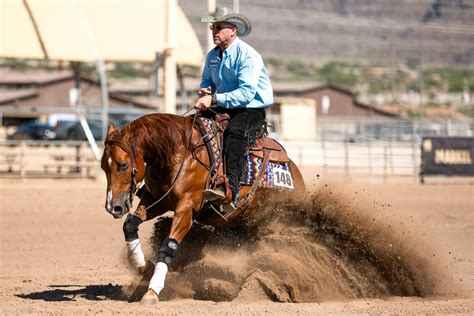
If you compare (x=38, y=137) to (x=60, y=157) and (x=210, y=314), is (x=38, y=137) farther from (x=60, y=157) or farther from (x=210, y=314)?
(x=210, y=314)

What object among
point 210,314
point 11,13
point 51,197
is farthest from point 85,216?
point 11,13

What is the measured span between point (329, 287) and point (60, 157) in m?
16.8

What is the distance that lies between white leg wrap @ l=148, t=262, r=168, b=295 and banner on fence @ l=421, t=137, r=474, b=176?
1704 cm

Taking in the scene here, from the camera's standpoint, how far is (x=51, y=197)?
18391mm

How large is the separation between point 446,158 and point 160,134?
56.1ft

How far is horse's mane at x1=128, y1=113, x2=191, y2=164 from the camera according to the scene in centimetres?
744

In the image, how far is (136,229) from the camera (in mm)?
7613

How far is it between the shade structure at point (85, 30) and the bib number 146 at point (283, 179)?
15.3 meters

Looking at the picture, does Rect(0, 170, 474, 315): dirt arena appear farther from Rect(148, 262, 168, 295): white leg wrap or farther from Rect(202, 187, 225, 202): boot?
Rect(202, 187, 225, 202): boot

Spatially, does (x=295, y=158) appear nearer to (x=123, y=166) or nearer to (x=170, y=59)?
(x=170, y=59)

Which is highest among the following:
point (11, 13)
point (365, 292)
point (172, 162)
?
point (11, 13)

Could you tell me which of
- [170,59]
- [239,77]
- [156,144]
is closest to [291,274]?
[156,144]

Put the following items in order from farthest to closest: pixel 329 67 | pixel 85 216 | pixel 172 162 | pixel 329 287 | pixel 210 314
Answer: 1. pixel 329 67
2. pixel 85 216
3. pixel 329 287
4. pixel 172 162
5. pixel 210 314

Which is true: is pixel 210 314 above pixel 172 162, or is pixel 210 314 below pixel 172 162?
below
